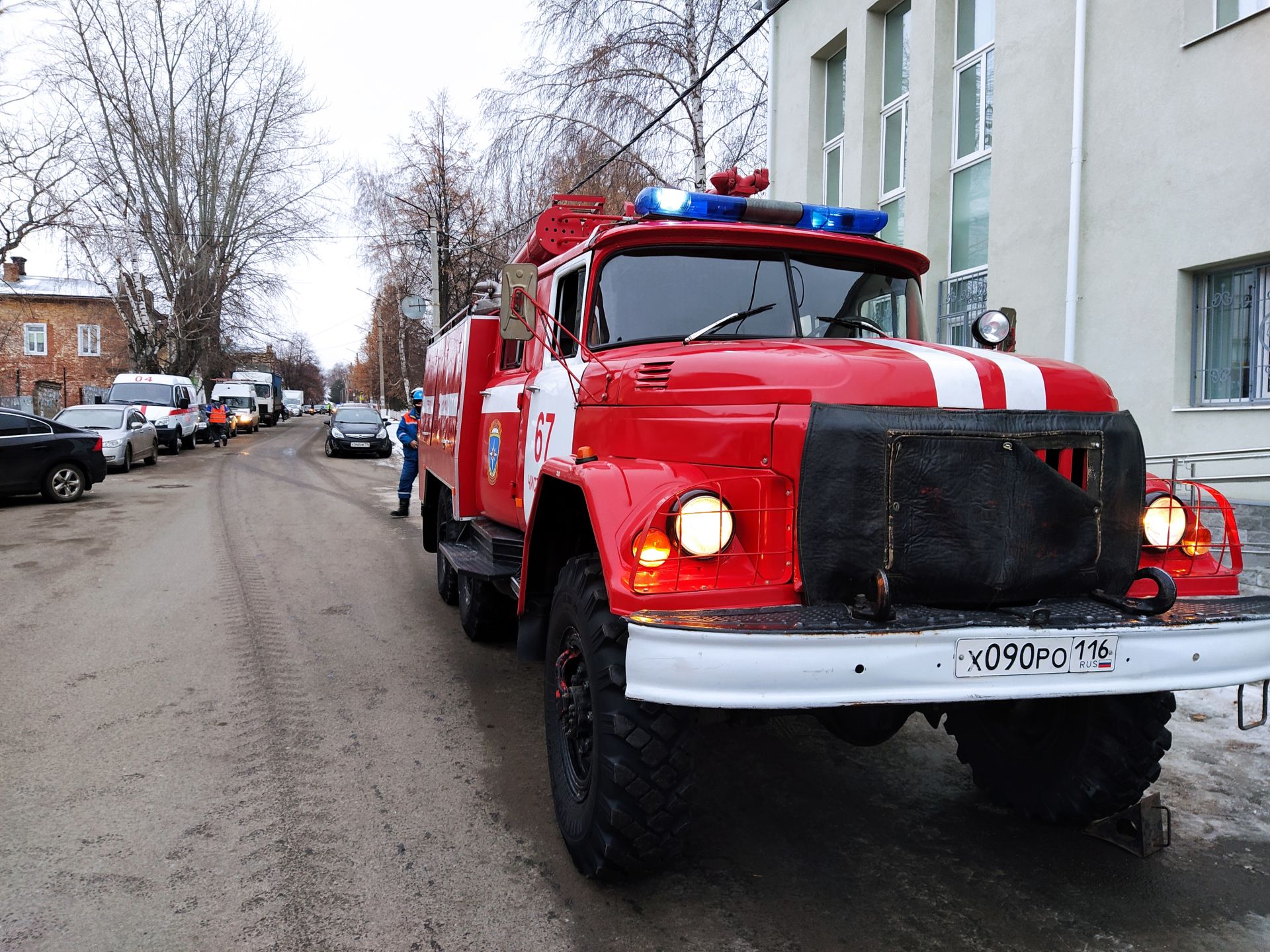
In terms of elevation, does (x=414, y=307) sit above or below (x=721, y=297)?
above

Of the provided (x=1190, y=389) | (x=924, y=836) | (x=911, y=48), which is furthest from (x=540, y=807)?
(x=911, y=48)

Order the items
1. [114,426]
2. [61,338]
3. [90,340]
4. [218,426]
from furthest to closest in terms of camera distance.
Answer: [90,340] < [61,338] < [218,426] < [114,426]

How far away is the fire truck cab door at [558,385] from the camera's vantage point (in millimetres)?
4047

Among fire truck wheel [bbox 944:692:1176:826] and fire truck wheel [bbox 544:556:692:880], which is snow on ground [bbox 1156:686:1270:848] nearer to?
fire truck wheel [bbox 944:692:1176:826]

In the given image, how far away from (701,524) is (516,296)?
183 centimetres

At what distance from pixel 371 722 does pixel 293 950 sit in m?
2.04

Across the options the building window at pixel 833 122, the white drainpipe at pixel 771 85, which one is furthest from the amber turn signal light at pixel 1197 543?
the white drainpipe at pixel 771 85

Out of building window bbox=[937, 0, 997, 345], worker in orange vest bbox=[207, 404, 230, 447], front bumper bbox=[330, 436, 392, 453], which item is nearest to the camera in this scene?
building window bbox=[937, 0, 997, 345]

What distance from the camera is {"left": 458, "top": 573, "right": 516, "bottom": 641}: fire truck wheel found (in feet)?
20.4

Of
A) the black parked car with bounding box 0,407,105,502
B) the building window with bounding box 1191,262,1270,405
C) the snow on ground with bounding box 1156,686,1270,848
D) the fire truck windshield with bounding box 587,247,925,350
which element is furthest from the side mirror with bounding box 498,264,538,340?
the black parked car with bounding box 0,407,105,502

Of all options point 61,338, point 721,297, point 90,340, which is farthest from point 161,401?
point 61,338

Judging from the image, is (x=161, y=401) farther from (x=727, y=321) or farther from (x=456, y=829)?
(x=727, y=321)

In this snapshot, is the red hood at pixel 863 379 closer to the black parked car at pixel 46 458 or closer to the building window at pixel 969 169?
the building window at pixel 969 169

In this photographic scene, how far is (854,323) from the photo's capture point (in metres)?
4.07
